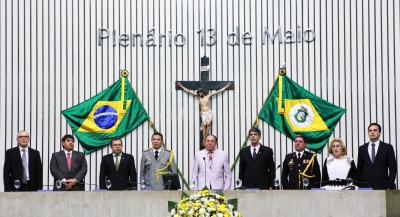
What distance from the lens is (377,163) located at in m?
11.5

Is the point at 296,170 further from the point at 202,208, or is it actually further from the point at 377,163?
Result: the point at 202,208

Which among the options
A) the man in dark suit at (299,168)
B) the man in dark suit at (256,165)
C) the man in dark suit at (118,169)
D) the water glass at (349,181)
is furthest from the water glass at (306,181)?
the man in dark suit at (118,169)

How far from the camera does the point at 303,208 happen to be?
9.69 metres

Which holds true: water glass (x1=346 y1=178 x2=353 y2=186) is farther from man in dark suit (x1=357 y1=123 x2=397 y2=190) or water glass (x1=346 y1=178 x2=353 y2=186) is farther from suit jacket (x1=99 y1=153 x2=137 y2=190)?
suit jacket (x1=99 y1=153 x2=137 y2=190)

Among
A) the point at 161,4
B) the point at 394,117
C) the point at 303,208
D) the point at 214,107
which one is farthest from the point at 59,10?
the point at 303,208

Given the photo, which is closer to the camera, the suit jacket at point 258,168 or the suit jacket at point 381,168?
the suit jacket at point 381,168

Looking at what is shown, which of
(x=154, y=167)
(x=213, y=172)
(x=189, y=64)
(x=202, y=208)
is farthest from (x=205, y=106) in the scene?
(x=202, y=208)

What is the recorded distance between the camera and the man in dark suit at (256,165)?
38.6 feet

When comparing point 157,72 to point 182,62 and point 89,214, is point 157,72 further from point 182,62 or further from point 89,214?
point 89,214

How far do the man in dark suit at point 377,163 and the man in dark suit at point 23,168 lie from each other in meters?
3.99

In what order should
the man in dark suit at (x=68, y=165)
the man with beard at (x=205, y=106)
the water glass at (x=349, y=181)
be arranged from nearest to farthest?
the water glass at (x=349, y=181), the man in dark suit at (x=68, y=165), the man with beard at (x=205, y=106)

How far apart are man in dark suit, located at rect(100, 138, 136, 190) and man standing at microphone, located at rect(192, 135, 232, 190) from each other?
2.74ft

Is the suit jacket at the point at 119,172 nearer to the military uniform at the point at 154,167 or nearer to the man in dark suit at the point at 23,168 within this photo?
the military uniform at the point at 154,167

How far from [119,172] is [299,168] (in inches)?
86.6
